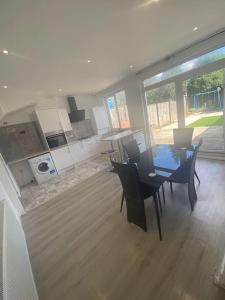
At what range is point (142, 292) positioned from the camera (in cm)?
126

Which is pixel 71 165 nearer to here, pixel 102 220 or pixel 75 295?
pixel 102 220

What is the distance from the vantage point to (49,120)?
4551 millimetres

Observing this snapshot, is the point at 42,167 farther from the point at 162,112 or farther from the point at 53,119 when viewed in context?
the point at 162,112

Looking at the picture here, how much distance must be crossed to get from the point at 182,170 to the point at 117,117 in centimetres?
426

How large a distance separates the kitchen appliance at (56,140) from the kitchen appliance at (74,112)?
2.80 ft

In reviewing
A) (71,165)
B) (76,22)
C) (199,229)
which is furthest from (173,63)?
(71,165)

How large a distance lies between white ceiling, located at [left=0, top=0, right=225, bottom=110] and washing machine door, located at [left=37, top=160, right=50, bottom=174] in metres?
2.18

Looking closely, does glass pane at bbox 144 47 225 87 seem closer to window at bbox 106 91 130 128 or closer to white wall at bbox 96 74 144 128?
white wall at bbox 96 74 144 128

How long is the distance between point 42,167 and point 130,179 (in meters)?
3.53

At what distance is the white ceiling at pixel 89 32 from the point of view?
4.82 ft

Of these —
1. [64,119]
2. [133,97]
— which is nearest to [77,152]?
[64,119]

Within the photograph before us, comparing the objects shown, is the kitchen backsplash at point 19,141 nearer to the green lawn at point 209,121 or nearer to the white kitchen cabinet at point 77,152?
the white kitchen cabinet at point 77,152

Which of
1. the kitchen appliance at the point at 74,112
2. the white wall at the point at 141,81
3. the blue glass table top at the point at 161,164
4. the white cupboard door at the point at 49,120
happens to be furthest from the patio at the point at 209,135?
the white cupboard door at the point at 49,120

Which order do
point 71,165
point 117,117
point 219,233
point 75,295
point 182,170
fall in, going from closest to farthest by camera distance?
point 75,295, point 219,233, point 182,170, point 71,165, point 117,117
